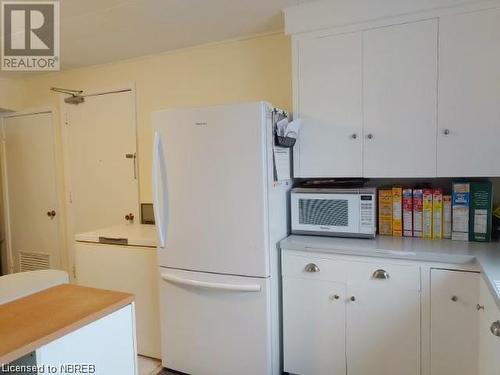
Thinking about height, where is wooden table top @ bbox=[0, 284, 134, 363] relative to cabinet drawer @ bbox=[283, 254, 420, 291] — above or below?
above

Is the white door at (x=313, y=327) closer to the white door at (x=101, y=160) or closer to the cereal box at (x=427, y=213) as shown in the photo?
the cereal box at (x=427, y=213)

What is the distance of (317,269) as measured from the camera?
1.92 metres

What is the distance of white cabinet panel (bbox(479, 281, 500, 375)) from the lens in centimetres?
124

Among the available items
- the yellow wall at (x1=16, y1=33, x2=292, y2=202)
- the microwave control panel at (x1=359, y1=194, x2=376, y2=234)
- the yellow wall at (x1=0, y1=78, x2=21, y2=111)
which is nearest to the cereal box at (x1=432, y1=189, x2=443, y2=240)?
the microwave control panel at (x1=359, y1=194, x2=376, y2=234)

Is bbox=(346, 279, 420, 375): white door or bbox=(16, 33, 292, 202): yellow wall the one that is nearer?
bbox=(346, 279, 420, 375): white door

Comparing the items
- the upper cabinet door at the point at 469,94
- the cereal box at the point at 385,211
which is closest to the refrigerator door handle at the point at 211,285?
the cereal box at the point at 385,211

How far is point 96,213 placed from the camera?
3264mm

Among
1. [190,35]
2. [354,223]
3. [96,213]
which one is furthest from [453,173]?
[96,213]

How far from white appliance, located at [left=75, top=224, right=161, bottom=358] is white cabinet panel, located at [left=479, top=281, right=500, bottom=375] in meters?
1.84

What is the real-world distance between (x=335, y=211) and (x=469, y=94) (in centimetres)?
95

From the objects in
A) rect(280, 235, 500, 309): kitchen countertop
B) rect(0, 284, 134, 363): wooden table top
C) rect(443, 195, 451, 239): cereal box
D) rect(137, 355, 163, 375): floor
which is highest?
rect(443, 195, 451, 239): cereal box

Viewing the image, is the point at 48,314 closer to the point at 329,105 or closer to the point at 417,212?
the point at 329,105

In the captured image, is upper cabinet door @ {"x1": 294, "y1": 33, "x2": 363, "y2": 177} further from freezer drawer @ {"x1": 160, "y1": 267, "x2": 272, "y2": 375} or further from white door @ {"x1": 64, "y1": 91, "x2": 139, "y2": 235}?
white door @ {"x1": 64, "y1": 91, "x2": 139, "y2": 235}

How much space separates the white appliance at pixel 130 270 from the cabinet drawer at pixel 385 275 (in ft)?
4.23
